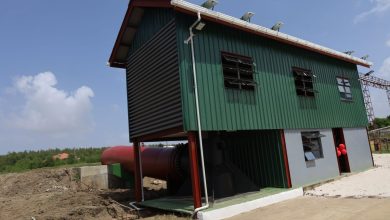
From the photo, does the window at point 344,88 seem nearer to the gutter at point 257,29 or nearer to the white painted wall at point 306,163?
the gutter at point 257,29

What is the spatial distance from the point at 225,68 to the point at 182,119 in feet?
8.55

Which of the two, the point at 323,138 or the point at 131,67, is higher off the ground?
the point at 131,67

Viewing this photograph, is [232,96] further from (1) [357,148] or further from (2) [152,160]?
(1) [357,148]

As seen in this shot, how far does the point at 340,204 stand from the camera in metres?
9.67

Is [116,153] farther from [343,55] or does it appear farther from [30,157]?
[30,157]

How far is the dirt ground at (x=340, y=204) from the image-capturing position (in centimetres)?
838

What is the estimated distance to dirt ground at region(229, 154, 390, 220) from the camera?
838 centimetres

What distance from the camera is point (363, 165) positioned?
55.4 feet

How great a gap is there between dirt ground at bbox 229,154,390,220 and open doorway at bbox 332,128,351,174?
→ 7.12 ft

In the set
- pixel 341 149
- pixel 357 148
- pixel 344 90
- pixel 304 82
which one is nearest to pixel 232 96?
pixel 304 82

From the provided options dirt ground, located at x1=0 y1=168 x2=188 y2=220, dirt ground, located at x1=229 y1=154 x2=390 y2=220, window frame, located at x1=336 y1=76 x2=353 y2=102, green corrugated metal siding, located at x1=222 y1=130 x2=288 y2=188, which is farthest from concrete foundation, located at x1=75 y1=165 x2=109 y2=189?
window frame, located at x1=336 y1=76 x2=353 y2=102

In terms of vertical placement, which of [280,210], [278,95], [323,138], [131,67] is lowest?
[280,210]

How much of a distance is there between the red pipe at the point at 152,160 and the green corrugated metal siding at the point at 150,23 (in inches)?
179

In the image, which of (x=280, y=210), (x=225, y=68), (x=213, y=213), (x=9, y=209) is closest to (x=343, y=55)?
(x=225, y=68)
